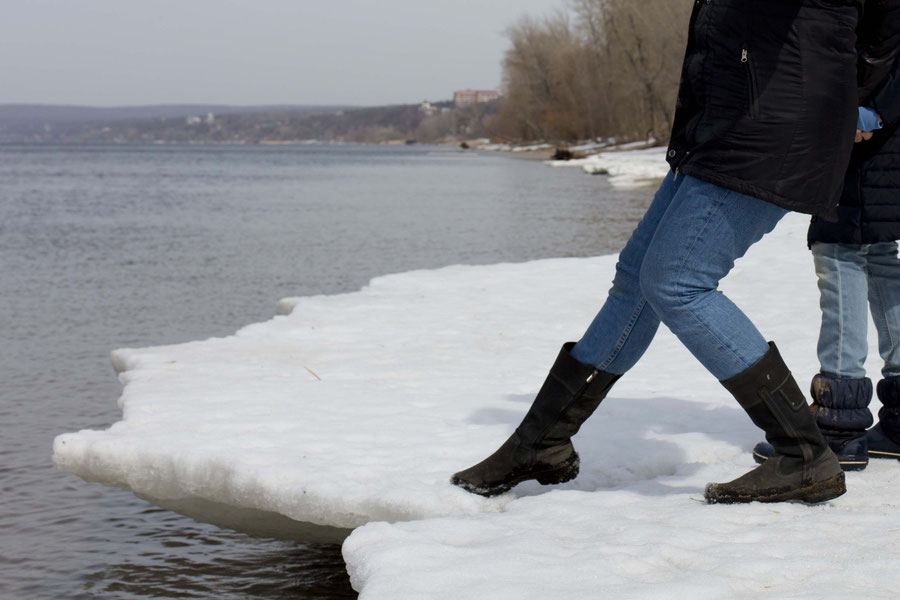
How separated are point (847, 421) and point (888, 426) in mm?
244

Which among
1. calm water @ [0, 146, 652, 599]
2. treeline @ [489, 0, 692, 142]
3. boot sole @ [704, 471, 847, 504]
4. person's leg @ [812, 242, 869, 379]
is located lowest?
calm water @ [0, 146, 652, 599]

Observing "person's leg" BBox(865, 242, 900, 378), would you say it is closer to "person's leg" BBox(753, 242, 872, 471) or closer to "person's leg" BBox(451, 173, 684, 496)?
"person's leg" BBox(753, 242, 872, 471)

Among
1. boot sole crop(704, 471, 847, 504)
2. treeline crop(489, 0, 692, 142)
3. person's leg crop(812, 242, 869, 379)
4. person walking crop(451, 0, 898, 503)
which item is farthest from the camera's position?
treeline crop(489, 0, 692, 142)

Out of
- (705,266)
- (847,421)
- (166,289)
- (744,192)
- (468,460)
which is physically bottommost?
(166,289)

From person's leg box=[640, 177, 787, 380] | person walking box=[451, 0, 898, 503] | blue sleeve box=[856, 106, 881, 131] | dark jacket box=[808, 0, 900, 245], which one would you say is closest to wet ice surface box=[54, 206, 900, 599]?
person walking box=[451, 0, 898, 503]

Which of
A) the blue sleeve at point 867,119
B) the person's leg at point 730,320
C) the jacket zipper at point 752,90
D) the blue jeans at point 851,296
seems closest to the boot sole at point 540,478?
the person's leg at point 730,320

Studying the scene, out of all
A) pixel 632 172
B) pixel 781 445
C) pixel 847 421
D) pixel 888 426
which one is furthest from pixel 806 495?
pixel 632 172

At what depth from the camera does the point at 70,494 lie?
472cm

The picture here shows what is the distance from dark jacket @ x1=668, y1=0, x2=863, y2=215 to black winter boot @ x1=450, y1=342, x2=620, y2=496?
0.72 meters

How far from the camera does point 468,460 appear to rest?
353 centimetres

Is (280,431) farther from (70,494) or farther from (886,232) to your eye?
(886,232)

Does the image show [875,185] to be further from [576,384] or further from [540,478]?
[540,478]

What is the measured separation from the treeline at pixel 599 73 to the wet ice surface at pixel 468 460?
1952 inches

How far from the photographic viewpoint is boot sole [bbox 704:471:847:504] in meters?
2.83
